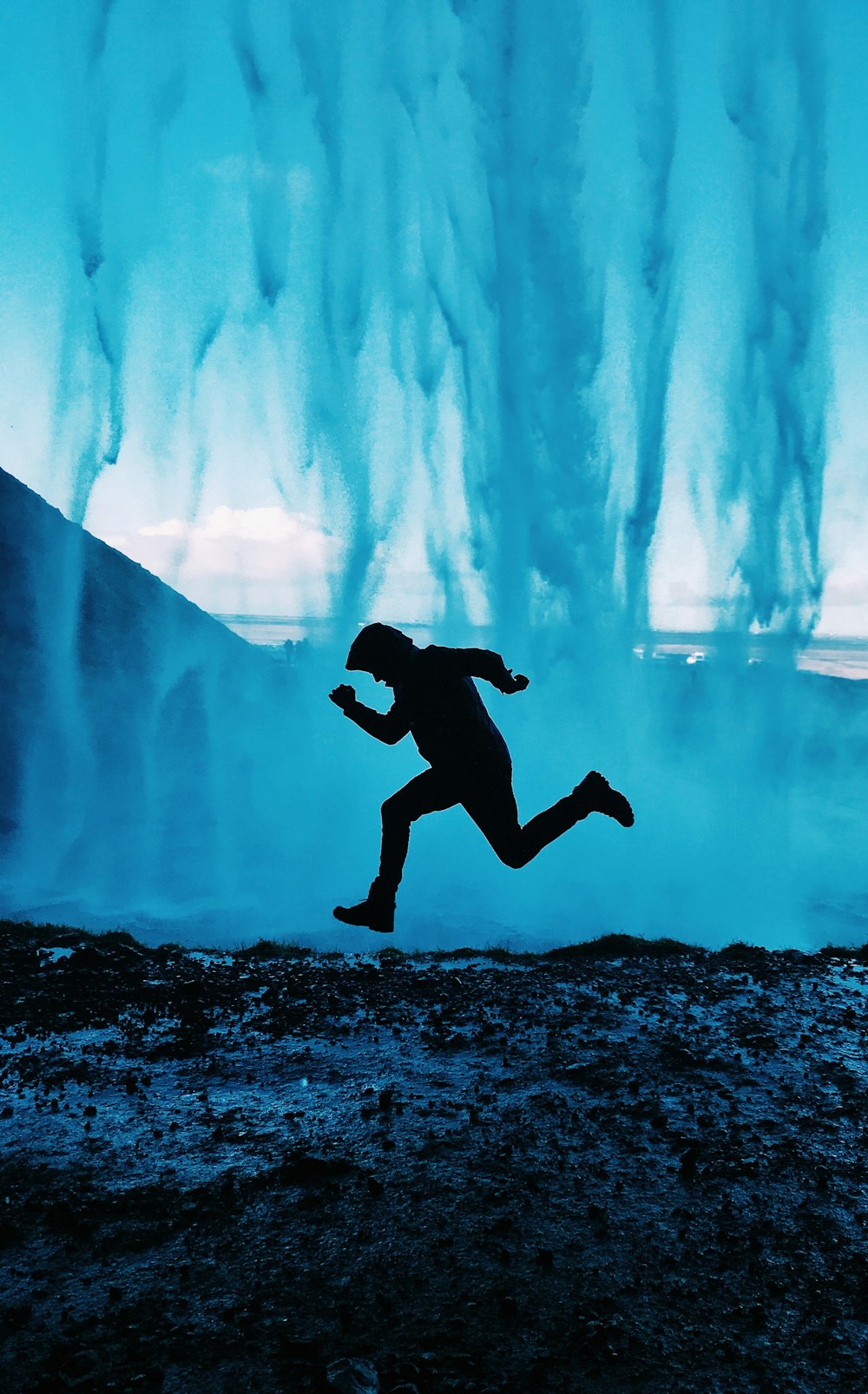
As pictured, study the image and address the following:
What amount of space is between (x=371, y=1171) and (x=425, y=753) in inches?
135

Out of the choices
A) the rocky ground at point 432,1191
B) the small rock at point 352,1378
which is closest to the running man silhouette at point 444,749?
the rocky ground at point 432,1191

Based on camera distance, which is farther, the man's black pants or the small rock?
the man's black pants

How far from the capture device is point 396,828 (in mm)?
7684

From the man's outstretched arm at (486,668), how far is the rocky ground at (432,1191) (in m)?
3.52

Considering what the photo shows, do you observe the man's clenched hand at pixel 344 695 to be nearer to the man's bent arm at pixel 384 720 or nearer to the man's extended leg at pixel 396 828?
the man's bent arm at pixel 384 720

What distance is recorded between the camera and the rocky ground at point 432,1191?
399 cm

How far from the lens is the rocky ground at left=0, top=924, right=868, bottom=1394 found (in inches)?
157

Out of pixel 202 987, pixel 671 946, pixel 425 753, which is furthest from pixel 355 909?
pixel 671 946

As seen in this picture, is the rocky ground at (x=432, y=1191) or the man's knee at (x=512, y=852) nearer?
the rocky ground at (x=432, y=1191)

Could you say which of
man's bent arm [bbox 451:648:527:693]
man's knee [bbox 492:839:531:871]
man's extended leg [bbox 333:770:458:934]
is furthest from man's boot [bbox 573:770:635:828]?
man's bent arm [bbox 451:648:527:693]

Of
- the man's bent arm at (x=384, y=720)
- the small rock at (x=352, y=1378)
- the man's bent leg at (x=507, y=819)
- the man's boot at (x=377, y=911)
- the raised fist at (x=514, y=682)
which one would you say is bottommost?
the small rock at (x=352, y=1378)

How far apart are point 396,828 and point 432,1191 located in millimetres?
3125

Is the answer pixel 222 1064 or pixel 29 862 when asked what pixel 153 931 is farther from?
pixel 222 1064

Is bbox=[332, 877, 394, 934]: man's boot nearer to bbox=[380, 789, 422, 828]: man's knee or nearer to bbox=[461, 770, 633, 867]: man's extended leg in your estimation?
bbox=[380, 789, 422, 828]: man's knee
